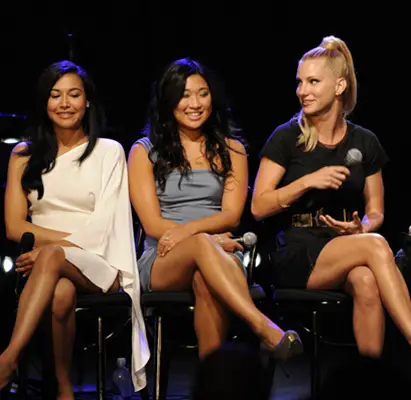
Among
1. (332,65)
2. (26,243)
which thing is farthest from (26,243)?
(332,65)

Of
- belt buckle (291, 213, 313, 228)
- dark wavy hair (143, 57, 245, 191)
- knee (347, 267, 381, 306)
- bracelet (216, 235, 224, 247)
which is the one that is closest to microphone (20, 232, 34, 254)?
dark wavy hair (143, 57, 245, 191)

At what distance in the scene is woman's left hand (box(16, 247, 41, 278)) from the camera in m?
2.93

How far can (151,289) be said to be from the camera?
123 inches

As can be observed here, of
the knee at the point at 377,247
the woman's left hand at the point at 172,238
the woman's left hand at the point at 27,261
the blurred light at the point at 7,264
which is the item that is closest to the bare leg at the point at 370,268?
the knee at the point at 377,247

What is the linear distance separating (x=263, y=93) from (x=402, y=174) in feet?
2.73

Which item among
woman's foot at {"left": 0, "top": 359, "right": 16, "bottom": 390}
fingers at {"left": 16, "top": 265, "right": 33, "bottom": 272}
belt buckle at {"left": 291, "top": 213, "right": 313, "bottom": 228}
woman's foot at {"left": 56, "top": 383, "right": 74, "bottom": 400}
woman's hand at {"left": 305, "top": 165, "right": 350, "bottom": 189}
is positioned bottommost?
woman's foot at {"left": 56, "top": 383, "right": 74, "bottom": 400}

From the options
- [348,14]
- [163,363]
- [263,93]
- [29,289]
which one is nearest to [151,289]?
[163,363]

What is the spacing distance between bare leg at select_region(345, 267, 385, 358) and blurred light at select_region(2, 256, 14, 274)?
154cm

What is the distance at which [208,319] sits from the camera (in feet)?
9.49

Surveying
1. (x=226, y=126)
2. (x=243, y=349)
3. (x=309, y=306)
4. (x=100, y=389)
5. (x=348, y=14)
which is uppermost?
(x=348, y=14)

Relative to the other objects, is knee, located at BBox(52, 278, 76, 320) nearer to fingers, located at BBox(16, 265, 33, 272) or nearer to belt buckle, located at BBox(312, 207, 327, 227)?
fingers, located at BBox(16, 265, 33, 272)

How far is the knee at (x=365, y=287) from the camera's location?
2.86m

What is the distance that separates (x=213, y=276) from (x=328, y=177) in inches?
22.7

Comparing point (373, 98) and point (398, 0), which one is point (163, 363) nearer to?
point (373, 98)
